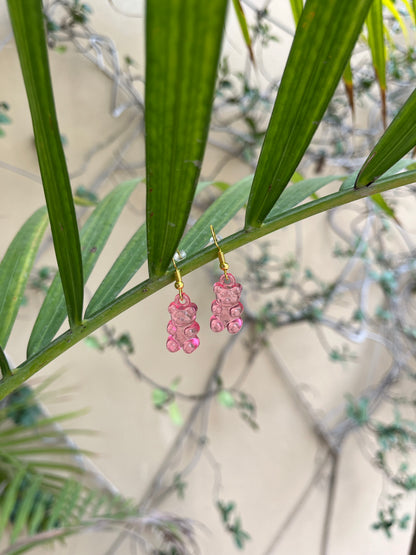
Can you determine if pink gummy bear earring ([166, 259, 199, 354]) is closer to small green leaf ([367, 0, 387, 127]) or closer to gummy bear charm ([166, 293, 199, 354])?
gummy bear charm ([166, 293, 199, 354])

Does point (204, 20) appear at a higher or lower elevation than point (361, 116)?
lower

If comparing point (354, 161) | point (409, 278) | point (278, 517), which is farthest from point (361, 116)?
point (278, 517)

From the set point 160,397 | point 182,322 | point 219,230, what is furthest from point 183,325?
point 160,397

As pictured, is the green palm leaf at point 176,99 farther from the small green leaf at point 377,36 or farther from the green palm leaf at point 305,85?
the small green leaf at point 377,36

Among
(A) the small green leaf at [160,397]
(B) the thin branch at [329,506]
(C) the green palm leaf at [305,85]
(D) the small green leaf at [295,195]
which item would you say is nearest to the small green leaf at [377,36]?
(D) the small green leaf at [295,195]

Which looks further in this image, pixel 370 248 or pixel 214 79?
pixel 370 248

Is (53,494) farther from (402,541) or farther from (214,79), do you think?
(402,541)

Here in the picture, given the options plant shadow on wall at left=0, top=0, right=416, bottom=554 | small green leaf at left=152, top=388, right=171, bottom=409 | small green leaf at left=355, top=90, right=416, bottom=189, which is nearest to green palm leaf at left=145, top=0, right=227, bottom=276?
plant shadow on wall at left=0, top=0, right=416, bottom=554
